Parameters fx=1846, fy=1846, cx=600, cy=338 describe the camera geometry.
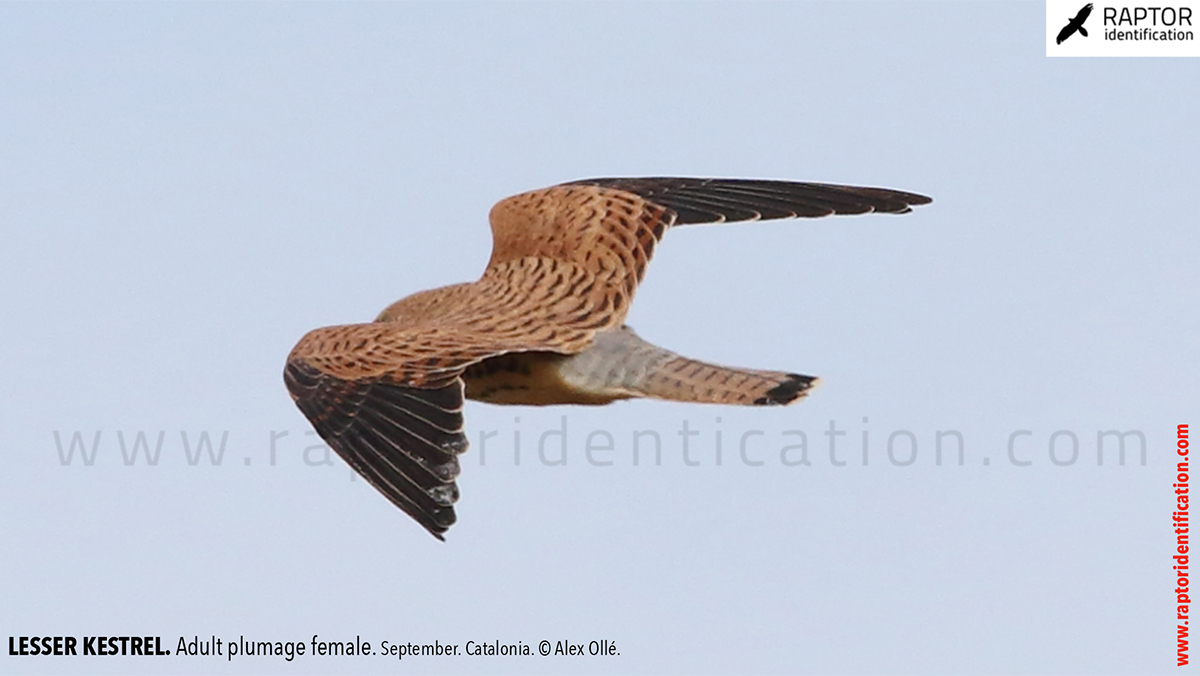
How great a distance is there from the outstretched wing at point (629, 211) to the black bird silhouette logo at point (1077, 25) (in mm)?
1182

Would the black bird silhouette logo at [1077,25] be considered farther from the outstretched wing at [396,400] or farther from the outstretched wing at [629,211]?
the outstretched wing at [396,400]

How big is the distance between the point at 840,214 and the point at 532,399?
1725mm

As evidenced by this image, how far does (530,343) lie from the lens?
703 centimetres

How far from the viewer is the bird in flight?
6.54 metres

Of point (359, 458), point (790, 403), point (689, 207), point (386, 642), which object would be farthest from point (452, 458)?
point (689, 207)

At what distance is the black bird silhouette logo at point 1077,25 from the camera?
8.62m

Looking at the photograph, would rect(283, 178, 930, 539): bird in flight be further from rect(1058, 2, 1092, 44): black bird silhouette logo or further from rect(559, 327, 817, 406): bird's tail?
rect(1058, 2, 1092, 44): black bird silhouette logo

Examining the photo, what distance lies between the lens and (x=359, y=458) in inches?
258

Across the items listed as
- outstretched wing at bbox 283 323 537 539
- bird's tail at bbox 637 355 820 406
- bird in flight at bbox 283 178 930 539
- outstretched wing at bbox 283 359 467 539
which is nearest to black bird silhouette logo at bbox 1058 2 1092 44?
bird in flight at bbox 283 178 930 539

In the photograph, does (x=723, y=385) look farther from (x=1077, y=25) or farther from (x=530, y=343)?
(x=1077, y=25)

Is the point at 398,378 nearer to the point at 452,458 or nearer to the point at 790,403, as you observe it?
the point at 452,458

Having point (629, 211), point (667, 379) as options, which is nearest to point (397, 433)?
point (667, 379)

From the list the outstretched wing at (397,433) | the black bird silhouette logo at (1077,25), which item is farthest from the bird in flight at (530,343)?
the black bird silhouette logo at (1077,25)

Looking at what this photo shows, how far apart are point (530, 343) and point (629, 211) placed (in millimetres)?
1322
